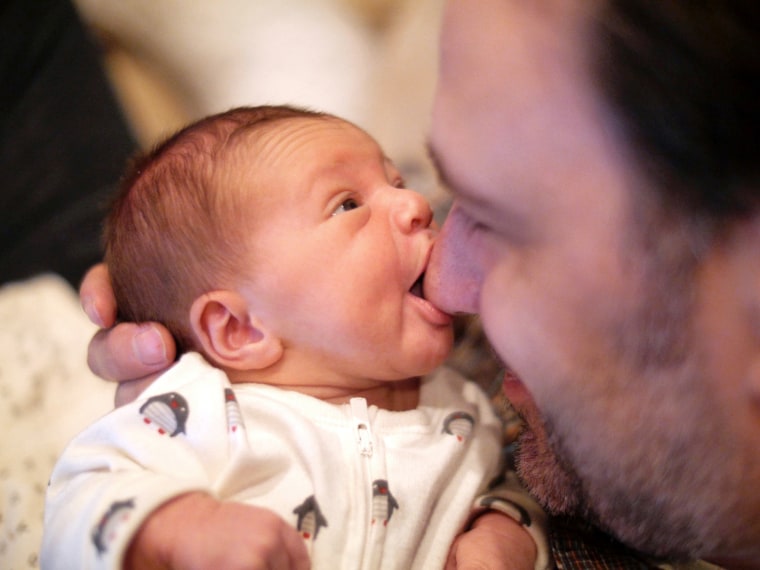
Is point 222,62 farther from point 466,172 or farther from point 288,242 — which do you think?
point 466,172

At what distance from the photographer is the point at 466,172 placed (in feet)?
2.67

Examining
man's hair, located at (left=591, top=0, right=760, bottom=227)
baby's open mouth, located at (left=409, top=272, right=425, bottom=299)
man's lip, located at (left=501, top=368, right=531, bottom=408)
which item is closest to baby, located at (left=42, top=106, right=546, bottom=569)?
baby's open mouth, located at (left=409, top=272, right=425, bottom=299)

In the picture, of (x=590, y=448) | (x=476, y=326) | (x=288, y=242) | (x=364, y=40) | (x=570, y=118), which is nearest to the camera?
(x=570, y=118)

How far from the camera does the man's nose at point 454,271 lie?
2.96 ft

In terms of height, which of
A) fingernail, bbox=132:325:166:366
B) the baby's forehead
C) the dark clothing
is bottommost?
the dark clothing

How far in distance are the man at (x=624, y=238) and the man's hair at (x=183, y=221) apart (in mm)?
321

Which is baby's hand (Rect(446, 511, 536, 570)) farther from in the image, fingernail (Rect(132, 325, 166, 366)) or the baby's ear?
fingernail (Rect(132, 325, 166, 366))

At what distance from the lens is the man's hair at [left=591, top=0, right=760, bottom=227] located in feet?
2.05

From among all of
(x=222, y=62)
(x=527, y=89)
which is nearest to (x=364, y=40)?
(x=222, y=62)

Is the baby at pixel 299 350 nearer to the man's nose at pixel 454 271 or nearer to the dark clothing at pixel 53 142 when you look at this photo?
the man's nose at pixel 454 271

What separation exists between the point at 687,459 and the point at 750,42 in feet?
1.45

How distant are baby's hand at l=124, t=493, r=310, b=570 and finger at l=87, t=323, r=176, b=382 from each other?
1.00 feet

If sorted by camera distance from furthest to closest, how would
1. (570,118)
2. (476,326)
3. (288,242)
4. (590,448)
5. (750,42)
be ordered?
(476,326)
(288,242)
(590,448)
(570,118)
(750,42)

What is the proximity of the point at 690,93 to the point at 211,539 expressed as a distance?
0.63 metres
